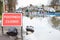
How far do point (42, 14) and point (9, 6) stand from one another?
35.6 feet

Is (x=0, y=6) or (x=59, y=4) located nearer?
(x=0, y=6)

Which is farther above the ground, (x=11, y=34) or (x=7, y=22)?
(x=7, y=22)

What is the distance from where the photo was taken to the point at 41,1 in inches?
2213

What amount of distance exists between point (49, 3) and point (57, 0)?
10.0ft

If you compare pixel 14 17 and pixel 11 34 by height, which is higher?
pixel 14 17

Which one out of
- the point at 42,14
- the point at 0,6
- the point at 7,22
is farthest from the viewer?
the point at 42,14

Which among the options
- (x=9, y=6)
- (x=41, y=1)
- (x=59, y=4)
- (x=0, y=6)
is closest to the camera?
(x=0, y=6)

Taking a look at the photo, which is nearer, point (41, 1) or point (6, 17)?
point (6, 17)

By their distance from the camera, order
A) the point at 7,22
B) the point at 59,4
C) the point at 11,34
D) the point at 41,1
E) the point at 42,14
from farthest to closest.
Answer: the point at 59,4
the point at 41,1
the point at 42,14
the point at 11,34
the point at 7,22

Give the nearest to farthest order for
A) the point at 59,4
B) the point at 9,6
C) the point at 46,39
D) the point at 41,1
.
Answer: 1. the point at 46,39
2. the point at 9,6
3. the point at 41,1
4. the point at 59,4

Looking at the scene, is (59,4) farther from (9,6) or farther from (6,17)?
(6,17)

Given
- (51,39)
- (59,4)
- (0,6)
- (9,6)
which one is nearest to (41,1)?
(59,4)

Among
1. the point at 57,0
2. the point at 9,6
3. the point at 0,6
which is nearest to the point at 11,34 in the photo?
the point at 0,6

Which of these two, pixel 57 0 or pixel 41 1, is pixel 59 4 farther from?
pixel 41 1
